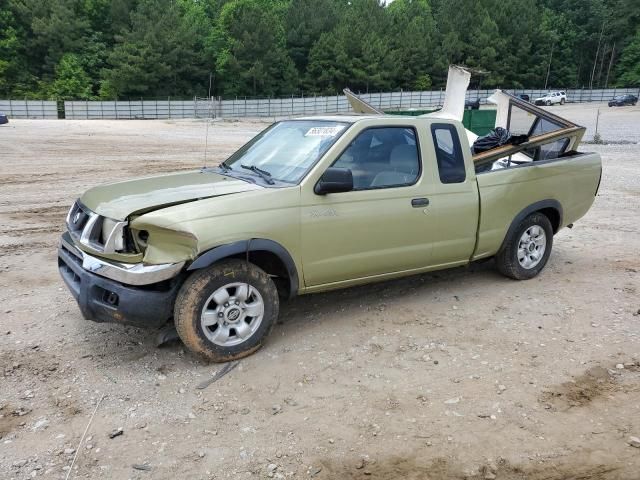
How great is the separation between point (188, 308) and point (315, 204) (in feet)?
4.11

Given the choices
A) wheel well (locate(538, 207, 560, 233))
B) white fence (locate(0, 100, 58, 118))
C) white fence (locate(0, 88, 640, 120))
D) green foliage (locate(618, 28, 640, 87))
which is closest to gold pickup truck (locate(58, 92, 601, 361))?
wheel well (locate(538, 207, 560, 233))

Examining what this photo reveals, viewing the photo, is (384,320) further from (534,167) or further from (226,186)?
(534,167)

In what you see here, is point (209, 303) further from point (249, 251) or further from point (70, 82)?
point (70, 82)

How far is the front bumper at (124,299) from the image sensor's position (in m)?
3.75

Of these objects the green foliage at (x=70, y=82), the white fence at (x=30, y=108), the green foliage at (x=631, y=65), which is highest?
the green foliage at (x=631, y=65)

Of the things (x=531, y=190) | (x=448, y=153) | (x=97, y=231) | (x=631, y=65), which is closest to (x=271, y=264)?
(x=97, y=231)

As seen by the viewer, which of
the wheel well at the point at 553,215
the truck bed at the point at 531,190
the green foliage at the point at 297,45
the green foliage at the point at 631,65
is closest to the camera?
the truck bed at the point at 531,190

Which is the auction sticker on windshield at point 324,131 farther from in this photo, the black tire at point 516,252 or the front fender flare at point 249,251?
the black tire at point 516,252

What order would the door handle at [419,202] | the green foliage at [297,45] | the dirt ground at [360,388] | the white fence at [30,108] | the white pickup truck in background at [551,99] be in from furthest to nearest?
1. the green foliage at [297,45]
2. the white pickup truck in background at [551,99]
3. the white fence at [30,108]
4. the door handle at [419,202]
5. the dirt ground at [360,388]

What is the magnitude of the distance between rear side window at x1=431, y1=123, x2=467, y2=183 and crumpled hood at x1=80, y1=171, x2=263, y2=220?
178cm

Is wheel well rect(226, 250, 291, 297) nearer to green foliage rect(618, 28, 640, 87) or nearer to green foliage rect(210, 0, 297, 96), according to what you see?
green foliage rect(210, 0, 297, 96)

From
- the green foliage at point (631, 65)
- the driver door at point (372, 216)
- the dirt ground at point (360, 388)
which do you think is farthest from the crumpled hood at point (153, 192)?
the green foliage at point (631, 65)

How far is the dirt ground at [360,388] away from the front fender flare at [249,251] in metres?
0.61

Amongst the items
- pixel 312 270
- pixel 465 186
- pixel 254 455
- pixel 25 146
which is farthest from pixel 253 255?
pixel 25 146
